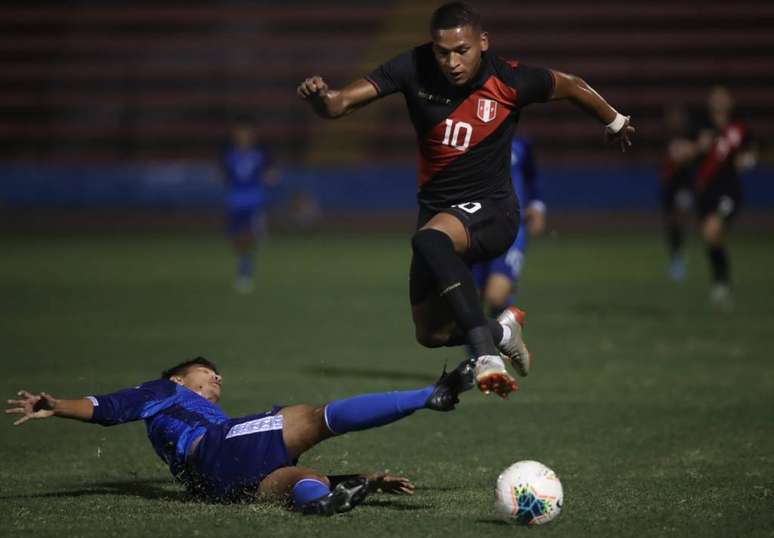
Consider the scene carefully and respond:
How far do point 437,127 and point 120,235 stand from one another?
21851 millimetres

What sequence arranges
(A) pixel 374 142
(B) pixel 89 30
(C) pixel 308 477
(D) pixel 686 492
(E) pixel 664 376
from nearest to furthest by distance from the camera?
(C) pixel 308 477, (D) pixel 686 492, (E) pixel 664 376, (A) pixel 374 142, (B) pixel 89 30

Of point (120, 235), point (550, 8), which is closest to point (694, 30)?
point (550, 8)

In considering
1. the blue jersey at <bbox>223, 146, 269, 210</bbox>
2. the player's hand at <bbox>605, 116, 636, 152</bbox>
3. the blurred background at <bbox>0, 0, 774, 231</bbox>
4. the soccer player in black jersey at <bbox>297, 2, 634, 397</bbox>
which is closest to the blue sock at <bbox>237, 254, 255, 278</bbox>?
the blue jersey at <bbox>223, 146, 269, 210</bbox>

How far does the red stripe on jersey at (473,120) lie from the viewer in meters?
6.80

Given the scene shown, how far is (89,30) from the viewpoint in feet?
113

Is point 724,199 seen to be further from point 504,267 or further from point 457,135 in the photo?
point 457,135

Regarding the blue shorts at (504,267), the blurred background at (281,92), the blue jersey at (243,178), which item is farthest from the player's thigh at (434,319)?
the blurred background at (281,92)

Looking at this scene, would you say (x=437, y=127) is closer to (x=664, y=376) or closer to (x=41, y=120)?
(x=664, y=376)

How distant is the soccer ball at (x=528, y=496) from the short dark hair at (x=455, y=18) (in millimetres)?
2395

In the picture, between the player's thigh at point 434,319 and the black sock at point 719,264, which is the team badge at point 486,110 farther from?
the black sock at point 719,264

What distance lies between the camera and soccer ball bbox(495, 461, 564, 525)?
562cm

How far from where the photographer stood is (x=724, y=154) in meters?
15.9

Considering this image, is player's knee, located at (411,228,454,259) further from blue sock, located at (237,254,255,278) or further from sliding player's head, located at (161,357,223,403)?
blue sock, located at (237,254,255,278)

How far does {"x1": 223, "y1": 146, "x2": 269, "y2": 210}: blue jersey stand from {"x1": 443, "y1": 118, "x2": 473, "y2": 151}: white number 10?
14.0 m
